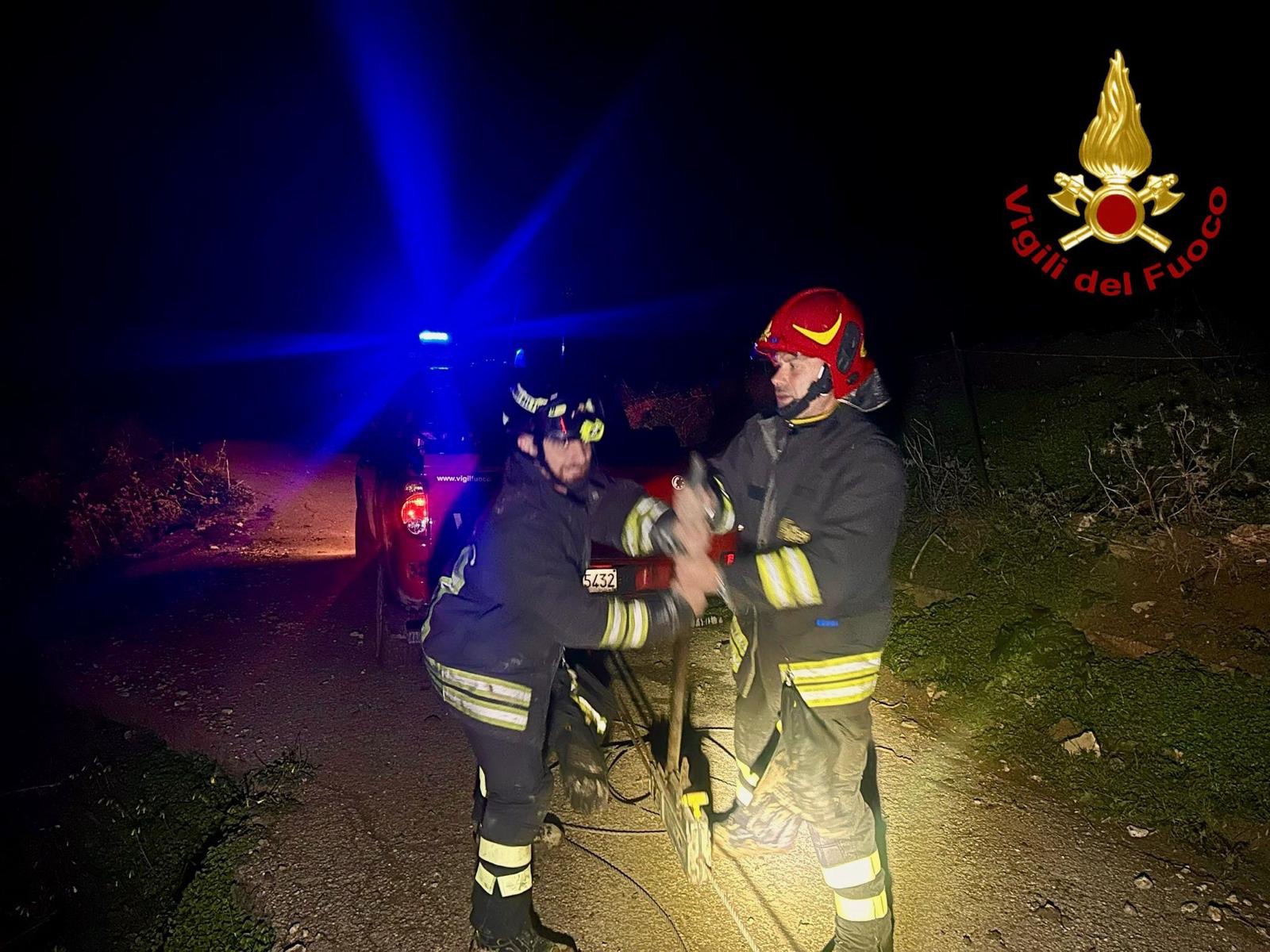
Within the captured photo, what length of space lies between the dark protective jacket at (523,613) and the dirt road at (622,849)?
3.36ft

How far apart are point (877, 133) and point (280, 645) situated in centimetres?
2087

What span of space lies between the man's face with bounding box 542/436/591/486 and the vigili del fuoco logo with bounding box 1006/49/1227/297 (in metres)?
5.21

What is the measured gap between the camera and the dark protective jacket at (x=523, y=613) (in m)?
2.47

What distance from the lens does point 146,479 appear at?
1081 centimetres

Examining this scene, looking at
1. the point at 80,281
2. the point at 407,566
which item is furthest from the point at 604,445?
the point at 80,281

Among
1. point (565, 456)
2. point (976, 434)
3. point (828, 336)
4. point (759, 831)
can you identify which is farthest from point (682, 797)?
point (976, 434)

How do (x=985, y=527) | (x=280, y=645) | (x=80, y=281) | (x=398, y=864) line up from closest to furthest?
1. (x=398, y=864)
2. (x=280, y=645)
3. (x=985, y=527)
4. (x=80, y=281)

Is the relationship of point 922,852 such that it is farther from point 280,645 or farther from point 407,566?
point 280,645

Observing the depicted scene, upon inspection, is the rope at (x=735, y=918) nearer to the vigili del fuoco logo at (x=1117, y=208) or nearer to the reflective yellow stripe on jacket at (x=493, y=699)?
the reflective yellow stripe on jacket at (x=493, y=699)

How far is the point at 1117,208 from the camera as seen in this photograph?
7.87 m

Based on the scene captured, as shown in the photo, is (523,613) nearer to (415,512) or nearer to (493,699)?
(493,699)

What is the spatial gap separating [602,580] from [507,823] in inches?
83.8

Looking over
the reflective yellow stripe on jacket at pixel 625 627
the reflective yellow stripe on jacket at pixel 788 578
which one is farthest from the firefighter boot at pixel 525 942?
the reflective yellow stripe on jacket at pixel 788 578

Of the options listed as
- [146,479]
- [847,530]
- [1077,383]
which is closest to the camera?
[847,530]
